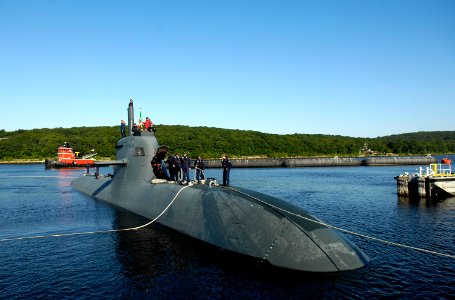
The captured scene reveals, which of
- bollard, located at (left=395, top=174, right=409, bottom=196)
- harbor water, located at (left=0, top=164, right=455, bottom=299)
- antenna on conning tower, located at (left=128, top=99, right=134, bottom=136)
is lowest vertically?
harbor water, located at (left=0, top=164, right=455, bottom=299)

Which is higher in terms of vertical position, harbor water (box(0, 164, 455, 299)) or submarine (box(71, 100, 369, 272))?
submarine (box(71, 100, 369, 272))

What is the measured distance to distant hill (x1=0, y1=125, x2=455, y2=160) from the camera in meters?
151

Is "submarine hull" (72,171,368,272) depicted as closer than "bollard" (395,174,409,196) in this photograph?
Yes

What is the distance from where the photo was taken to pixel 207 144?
164 metres

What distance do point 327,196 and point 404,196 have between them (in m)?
6.62

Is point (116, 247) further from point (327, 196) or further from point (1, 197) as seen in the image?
point (1, 197)

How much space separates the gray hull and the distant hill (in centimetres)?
12562

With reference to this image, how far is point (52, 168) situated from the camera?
9544 centimetres

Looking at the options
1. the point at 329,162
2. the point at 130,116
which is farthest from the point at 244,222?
the point at 329,162

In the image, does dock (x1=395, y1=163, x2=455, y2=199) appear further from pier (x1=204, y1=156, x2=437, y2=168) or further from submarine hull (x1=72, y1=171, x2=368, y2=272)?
pier (x1=204, y1=156, x2=437, y2=168)

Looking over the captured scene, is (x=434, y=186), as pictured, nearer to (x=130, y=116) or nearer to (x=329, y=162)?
(x=130, y=116)

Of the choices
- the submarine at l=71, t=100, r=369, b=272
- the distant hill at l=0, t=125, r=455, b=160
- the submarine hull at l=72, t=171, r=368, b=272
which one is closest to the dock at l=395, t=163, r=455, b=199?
the submarine at l=71, t=100, r=369, b=272

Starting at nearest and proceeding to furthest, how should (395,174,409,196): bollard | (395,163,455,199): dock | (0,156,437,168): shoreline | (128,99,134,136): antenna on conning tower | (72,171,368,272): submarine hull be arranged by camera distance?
(72,171,368,272): submarine hull → (128,99,134,136): antenna on conning tower → (395,163,455,199): dock → (395,174,409,196): bollard → (0,156,437,168): shoreline

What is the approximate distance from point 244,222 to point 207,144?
150 m
